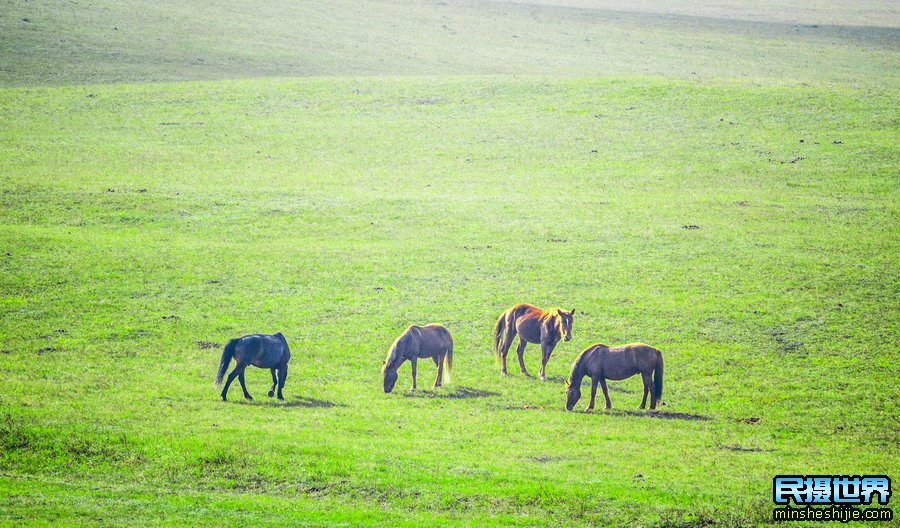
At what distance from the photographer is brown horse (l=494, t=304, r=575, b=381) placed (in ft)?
68.7

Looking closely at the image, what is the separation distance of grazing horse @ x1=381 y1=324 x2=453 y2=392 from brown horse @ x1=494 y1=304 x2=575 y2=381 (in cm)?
162

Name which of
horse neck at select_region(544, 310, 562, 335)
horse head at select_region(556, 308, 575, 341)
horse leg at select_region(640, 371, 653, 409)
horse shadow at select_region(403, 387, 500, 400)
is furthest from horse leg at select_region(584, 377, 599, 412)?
horse shadow at select_region(403, 387, 500, 400)

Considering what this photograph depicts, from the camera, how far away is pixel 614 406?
1906 cm

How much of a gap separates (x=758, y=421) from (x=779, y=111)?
36526 mm

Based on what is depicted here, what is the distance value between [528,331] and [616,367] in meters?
3.41

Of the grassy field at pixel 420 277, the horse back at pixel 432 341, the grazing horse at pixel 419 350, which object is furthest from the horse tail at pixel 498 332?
the horse back at pixel 432 341

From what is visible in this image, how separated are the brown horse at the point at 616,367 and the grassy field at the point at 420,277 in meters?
0.50

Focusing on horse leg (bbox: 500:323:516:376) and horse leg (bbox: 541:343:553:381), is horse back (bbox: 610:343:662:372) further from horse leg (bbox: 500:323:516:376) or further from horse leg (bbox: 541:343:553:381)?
horse leg (bbox: 500:323:516:376)

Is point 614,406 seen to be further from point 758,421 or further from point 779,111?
point 779,111

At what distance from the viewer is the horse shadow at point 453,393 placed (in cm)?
1964

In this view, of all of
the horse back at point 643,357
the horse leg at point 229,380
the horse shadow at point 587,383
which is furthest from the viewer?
the horse shadow at point 587,383

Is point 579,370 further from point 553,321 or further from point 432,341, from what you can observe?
point 432,341

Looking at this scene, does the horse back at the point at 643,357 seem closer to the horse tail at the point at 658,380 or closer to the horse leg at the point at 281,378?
the horse tail at the point at 658,380

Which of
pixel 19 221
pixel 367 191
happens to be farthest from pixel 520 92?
pixel 19 221
